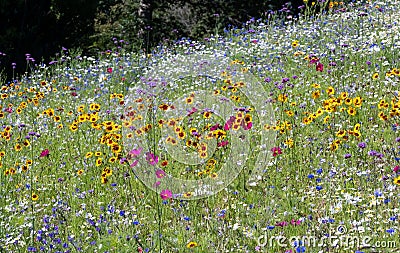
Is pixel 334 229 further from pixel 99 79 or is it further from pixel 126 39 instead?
pixel 126 39

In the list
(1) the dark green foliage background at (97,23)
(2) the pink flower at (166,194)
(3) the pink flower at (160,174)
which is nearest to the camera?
(2) the pink flower at (166,194)

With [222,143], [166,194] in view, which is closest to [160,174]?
[166,194]

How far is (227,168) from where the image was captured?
3906mm

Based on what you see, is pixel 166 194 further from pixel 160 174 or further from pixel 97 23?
pixel 97 23

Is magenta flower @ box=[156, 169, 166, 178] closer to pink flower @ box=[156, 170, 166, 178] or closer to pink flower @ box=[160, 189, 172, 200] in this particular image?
pink flower @ box=[156, 170, 166, 178]

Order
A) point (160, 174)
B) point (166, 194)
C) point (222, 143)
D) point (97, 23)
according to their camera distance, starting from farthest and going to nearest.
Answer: point (97, 23), point (222, 143), point (160, 174), point (166, 194)

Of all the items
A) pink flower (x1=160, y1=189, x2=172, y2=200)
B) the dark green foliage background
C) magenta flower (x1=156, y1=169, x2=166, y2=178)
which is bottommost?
pink flower (x1=160, y1=189, x2=172, y2=200)

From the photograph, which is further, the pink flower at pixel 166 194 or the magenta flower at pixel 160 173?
the magenta flower at pixel 160 173

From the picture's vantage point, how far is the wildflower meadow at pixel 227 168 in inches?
121

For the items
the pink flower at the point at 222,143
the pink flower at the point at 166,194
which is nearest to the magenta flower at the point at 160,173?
the pink flower at the point at 166,194

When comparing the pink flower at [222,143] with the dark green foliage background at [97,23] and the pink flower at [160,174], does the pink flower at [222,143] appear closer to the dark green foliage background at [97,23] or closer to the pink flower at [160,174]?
Result: the pink flower at [160,174]

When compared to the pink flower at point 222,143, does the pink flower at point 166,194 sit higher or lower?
lower

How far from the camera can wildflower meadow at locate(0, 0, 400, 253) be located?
3065mm

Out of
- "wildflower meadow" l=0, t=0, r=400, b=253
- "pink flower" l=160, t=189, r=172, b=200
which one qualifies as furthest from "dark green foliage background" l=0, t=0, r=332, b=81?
"pink flower" l=160, t=189, r=172, b=200
